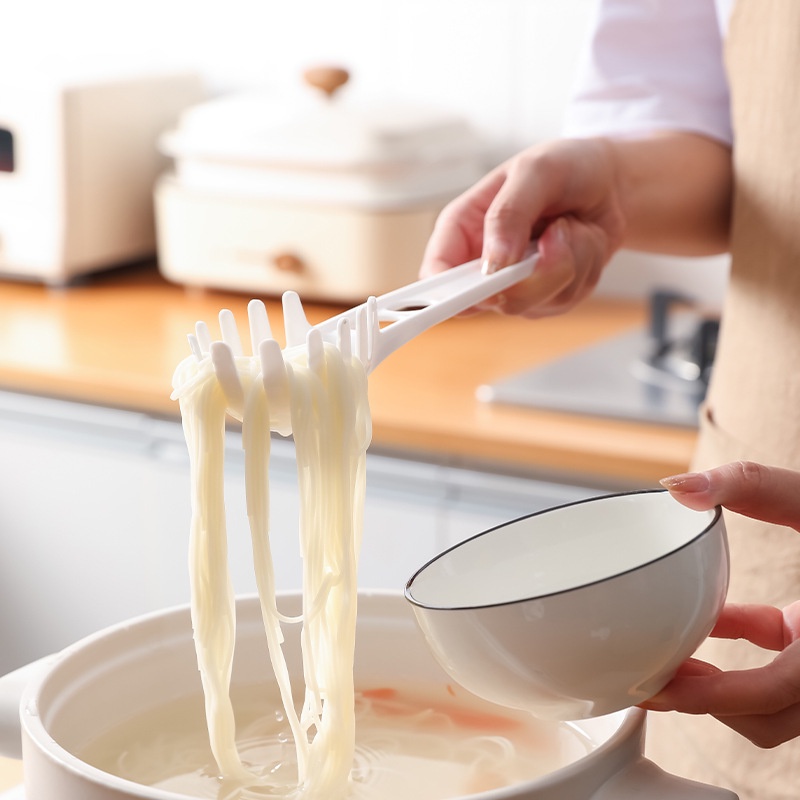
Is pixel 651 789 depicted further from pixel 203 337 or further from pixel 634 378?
pixel 634 378

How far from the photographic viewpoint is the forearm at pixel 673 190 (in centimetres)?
121

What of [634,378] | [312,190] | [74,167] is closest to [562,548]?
[634,378]

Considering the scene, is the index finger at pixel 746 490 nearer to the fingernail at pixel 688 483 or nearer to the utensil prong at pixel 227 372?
the fingernail at pixel 688 483

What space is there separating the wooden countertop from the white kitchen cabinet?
4 centimetres

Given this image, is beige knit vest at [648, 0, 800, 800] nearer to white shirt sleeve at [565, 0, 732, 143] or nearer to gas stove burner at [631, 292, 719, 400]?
white shirt sleeve at [565, 0, 732, 143]

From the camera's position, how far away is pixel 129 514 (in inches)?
73.7

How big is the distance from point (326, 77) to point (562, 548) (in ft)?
5.00

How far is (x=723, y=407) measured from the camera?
3.72 feet

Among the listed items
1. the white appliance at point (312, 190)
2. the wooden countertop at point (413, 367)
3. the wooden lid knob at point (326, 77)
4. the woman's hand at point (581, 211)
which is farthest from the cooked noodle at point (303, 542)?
the wooden lid knob at point (326, 77)

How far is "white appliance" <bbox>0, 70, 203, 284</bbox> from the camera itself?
2189mm

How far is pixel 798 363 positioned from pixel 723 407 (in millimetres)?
89

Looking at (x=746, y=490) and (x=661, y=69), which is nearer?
(x=746, y=490)

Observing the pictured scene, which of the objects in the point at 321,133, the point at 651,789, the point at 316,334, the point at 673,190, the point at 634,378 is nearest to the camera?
the point at 651,789

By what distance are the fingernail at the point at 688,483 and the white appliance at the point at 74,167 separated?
1748 millimetres
